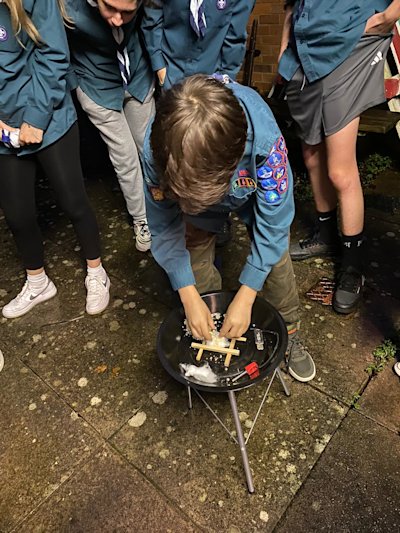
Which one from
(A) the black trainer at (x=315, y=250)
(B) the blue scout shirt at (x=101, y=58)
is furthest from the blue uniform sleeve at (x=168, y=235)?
(A) the black trainer at (x=315, y=250)

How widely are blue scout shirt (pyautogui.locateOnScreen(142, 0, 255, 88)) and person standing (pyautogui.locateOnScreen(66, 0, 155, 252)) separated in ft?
0.40

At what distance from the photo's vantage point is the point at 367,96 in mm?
2148

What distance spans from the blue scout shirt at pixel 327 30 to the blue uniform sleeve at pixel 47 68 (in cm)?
109

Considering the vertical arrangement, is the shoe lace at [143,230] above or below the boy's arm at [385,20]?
below

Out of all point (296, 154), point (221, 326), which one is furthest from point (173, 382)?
point (296, 154)

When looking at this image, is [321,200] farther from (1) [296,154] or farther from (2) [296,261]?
(1) [296,154]

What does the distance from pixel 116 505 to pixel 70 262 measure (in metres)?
1.75

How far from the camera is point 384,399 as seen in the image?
1.95m

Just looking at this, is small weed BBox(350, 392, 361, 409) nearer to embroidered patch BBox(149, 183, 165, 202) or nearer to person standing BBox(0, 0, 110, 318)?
embroidered patch BBox(149, 183, 165, 202)

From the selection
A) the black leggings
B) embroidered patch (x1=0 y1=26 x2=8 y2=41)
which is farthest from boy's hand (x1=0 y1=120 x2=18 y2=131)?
embroidered patch (x1=0 y1=26 x2=8 y2=41)

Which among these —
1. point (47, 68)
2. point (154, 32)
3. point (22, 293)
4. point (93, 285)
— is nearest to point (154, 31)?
point (154, 32)

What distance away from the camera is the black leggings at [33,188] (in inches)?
85.6

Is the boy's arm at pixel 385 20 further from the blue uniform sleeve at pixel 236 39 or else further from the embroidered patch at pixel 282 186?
the embroidered patch at pixel 282 186

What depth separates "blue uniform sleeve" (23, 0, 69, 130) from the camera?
1.94 metres
